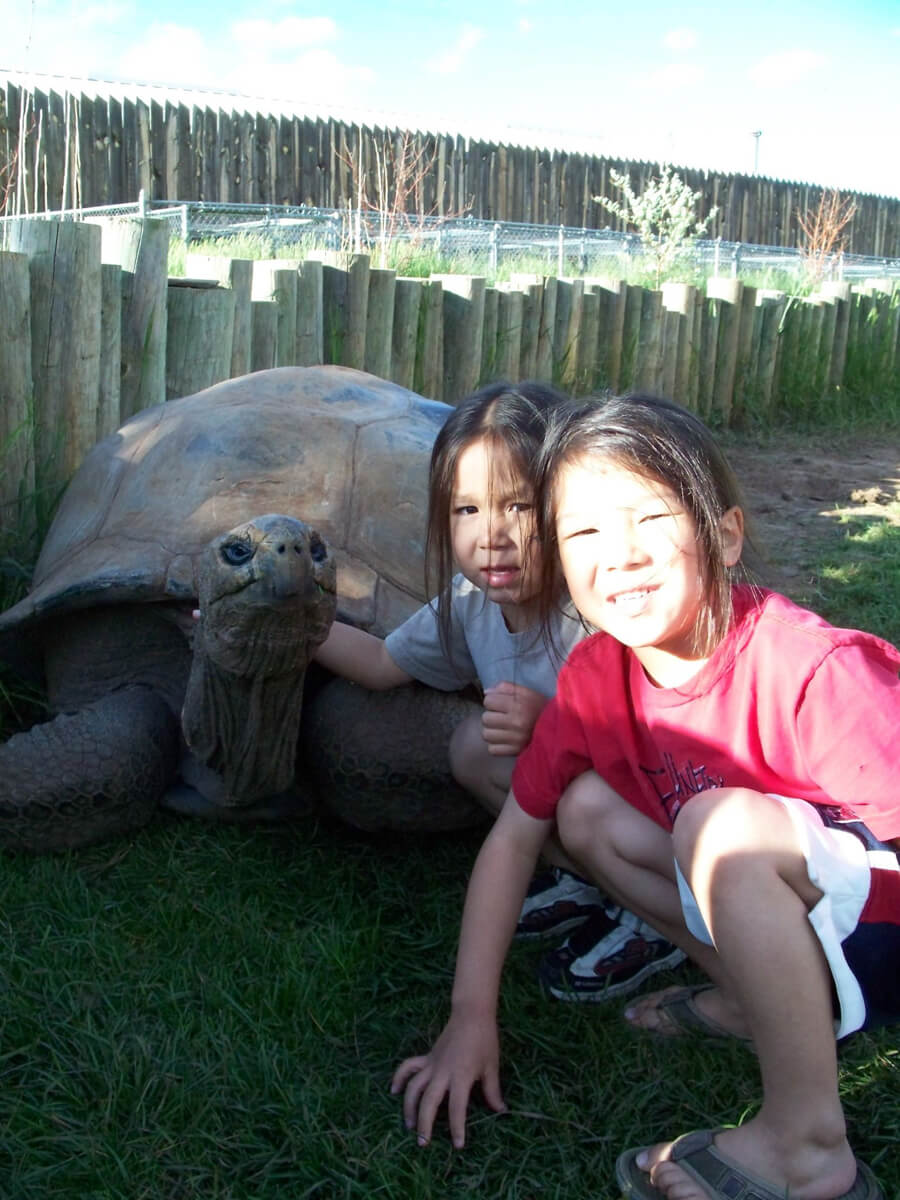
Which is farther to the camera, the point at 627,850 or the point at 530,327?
the point at 530,327

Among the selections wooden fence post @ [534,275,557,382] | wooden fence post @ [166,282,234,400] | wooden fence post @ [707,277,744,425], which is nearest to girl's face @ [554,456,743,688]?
wooden fence post @ [166,282,234,400]

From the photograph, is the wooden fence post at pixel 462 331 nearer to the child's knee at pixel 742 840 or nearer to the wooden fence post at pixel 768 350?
the wooden fence post at pixel 768 350

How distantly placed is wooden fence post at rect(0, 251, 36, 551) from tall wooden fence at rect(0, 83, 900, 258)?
477cm

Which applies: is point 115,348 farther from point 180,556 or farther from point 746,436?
point 746,436

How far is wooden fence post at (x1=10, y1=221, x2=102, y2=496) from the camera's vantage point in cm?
334

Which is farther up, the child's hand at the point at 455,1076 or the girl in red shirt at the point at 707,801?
the girl in red shirt at the point at 707,801

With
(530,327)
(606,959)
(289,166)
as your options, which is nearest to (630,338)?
(530,327)

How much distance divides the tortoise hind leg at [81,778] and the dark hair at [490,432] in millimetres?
713

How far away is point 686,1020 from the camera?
186cm

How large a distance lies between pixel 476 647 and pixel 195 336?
2044mm

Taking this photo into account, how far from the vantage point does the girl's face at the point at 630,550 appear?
1.56 m

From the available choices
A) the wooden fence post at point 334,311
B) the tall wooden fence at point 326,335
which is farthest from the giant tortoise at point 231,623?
the wooden fence post at point 334,311

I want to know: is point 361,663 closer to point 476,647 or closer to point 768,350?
point 476,647

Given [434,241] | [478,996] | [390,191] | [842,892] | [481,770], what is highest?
[390,191]
